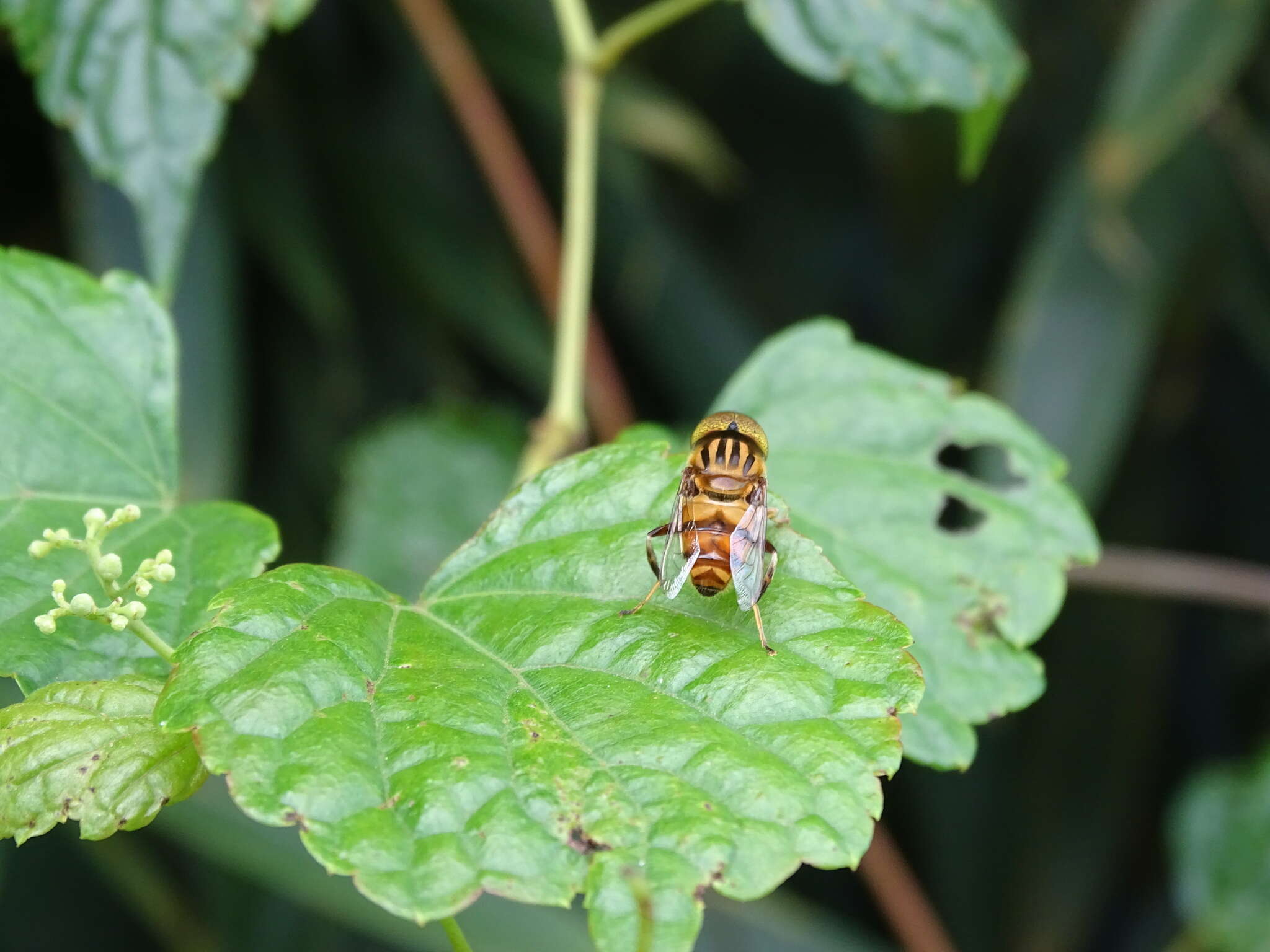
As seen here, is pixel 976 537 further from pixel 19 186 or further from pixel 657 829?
pixel 19 186

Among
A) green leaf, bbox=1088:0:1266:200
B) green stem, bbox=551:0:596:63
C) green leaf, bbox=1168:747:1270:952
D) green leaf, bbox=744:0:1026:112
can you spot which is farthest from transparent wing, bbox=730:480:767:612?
green leaf, bbox=1168:747:1270:952

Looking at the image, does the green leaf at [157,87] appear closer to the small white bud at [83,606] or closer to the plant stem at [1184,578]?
the small white bud at [83,606]

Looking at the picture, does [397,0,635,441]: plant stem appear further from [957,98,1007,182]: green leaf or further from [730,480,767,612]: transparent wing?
[730,480,767,612]: transparent wing

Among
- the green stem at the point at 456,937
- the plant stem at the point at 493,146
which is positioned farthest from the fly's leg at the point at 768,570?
the plant stem at the point at 493,146

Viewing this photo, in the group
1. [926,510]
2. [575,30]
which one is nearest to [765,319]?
[575,30]

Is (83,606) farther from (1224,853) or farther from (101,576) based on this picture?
(1224,853)

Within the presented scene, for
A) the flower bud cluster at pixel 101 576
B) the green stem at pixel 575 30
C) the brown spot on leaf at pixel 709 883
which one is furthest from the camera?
the green stem at pixel 575 30

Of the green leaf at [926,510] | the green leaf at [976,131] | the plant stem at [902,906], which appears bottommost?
the plant stem at [902,906]
